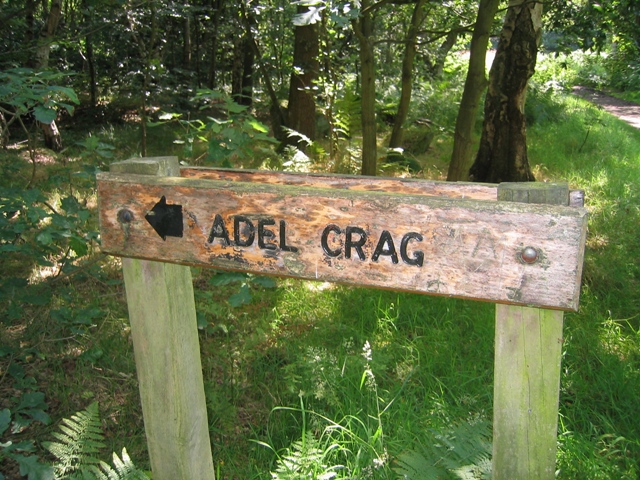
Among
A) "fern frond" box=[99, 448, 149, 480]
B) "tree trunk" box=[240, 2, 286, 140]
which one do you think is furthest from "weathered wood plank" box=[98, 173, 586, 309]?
"tree trunk" box=[240, 2, 286, 140]

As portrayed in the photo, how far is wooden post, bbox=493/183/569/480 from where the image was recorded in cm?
145

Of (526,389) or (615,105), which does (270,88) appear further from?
(615,105)

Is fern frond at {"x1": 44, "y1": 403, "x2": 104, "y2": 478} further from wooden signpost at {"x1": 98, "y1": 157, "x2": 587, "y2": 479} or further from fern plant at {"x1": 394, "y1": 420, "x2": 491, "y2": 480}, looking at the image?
fern plant at {"x1": 394, "y1": 420, "x2": 491, "y2": 480}

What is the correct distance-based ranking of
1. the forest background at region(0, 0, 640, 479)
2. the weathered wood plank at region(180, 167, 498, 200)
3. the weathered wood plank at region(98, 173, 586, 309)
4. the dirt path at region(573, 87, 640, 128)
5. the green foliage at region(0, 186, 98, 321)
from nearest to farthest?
the weathered wood plank at region(98, 173, 586, 309)
the weathered wood plank at region(180, 167, 498, 200)
the forest background at region(0, 0, 640, 479)
the green foliage at region(0, 186, 98, 321)
the dirt path at region(573, 87, 640, 128)

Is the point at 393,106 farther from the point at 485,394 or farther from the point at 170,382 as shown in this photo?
the point at 170,382

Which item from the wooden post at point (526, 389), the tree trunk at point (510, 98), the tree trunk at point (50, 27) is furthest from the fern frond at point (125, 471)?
the tree trunk at point (50, 27)

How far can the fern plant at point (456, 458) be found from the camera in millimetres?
2018

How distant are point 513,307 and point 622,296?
121 inches

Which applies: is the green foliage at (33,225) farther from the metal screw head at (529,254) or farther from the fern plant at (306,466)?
the metal screw head at (529,254)

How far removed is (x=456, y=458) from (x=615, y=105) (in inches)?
675

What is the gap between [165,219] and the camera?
168cm

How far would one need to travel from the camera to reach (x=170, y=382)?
6.25ft

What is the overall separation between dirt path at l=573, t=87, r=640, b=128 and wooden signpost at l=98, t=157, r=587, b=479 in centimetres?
1280

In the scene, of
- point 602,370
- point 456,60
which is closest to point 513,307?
point 602,370
